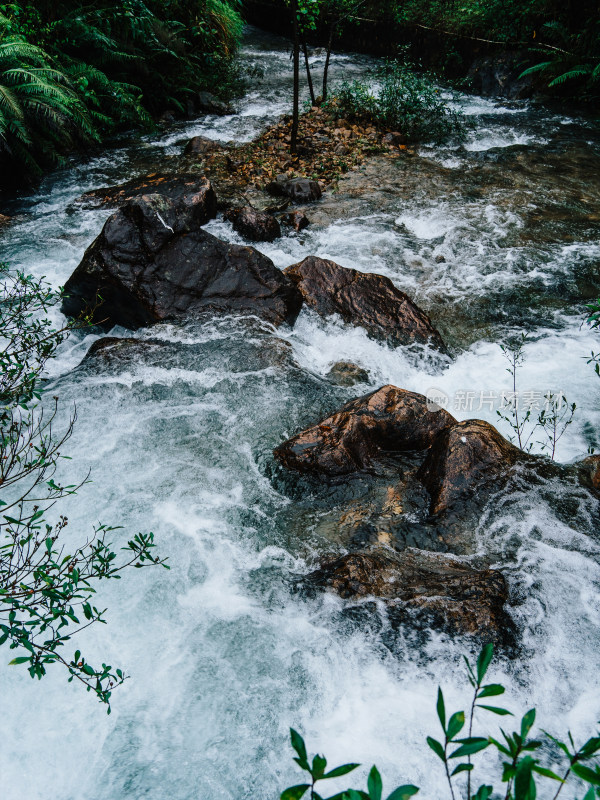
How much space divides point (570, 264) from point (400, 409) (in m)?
3.91

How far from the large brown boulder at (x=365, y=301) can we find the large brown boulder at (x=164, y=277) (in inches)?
11.2

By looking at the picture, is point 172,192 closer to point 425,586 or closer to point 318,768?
point 425,586

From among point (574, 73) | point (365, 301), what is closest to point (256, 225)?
point (365, 301)

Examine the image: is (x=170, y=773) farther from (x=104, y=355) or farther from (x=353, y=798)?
(x=104, y=355)

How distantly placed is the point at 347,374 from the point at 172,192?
141 inches

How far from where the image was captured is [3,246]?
6836 millimetres

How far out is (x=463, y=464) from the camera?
12.4ft

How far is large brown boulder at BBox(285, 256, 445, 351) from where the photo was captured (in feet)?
18.4

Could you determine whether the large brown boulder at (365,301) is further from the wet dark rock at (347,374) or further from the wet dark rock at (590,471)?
the wet dark rock at (590,471)

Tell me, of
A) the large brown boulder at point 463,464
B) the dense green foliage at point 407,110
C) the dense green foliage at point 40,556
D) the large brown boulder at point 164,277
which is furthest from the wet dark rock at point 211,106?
the large brown boulder at point 463,464

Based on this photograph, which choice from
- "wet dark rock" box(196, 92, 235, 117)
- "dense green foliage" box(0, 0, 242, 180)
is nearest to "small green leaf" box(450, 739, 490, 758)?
"dense green foliage" box(0, 0, 242, 180)

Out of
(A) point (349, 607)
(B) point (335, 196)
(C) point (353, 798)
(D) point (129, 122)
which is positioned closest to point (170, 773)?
(A) point (349, 607)

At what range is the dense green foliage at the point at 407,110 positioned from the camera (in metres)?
10.2

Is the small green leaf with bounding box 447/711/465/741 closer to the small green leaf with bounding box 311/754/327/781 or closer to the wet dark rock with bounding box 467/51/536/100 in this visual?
the small green leaf with bounding box 311/754/327/781
